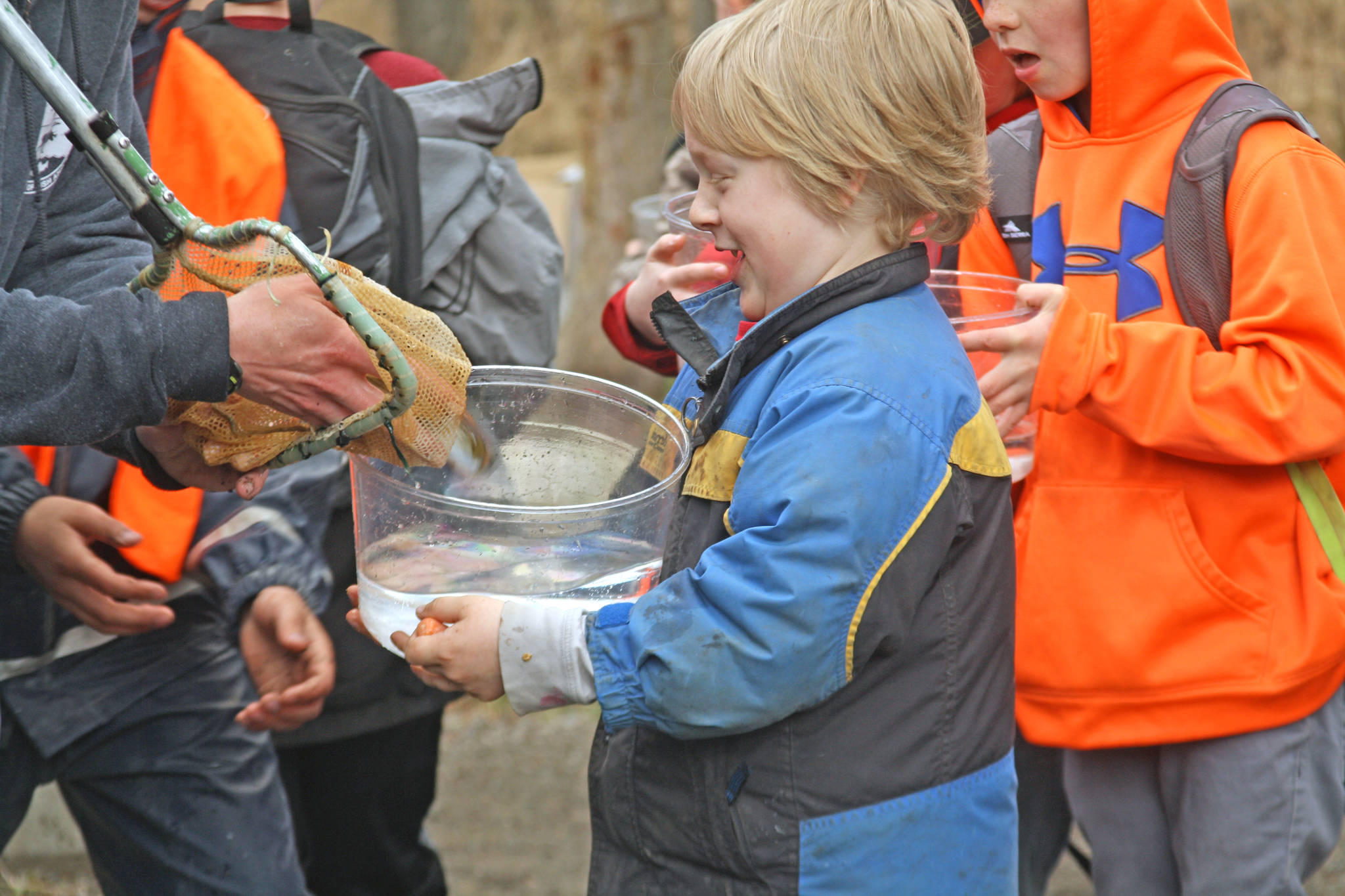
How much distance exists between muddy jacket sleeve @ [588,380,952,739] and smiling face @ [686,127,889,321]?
218 millimetres

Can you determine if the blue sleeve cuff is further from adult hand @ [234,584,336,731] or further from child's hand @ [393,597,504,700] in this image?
adult hand @ [234,584,336,731]

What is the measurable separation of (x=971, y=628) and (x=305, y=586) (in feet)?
4.31

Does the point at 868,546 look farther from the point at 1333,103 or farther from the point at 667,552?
the point at 1333,103

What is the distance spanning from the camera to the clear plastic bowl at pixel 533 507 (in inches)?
64.3

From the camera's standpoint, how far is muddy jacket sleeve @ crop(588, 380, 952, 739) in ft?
4.82

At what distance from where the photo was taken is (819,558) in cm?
147

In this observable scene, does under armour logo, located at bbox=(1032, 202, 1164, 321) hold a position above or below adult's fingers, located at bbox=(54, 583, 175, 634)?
above

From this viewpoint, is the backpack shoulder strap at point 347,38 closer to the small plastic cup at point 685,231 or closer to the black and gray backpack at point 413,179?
the black and gray backpack at point 413,179

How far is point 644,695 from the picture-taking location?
5.00 feet

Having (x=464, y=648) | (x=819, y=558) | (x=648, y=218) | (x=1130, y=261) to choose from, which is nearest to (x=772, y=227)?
(x=819, y=558)

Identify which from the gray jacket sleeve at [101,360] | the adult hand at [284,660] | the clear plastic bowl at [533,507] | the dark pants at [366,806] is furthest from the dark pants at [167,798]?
the gray jacket sleeve at [101,360]

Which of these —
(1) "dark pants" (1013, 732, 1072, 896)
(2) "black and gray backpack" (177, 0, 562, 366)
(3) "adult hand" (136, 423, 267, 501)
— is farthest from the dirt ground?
(3) "adult hand" (136, 423, 267, 501)

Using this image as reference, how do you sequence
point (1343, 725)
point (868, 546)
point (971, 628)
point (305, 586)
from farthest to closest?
point (305, 586) → point (1343, 725) → point (971, 628) → point (868, 546)

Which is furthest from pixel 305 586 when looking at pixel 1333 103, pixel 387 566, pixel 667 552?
pixel 1333 103
